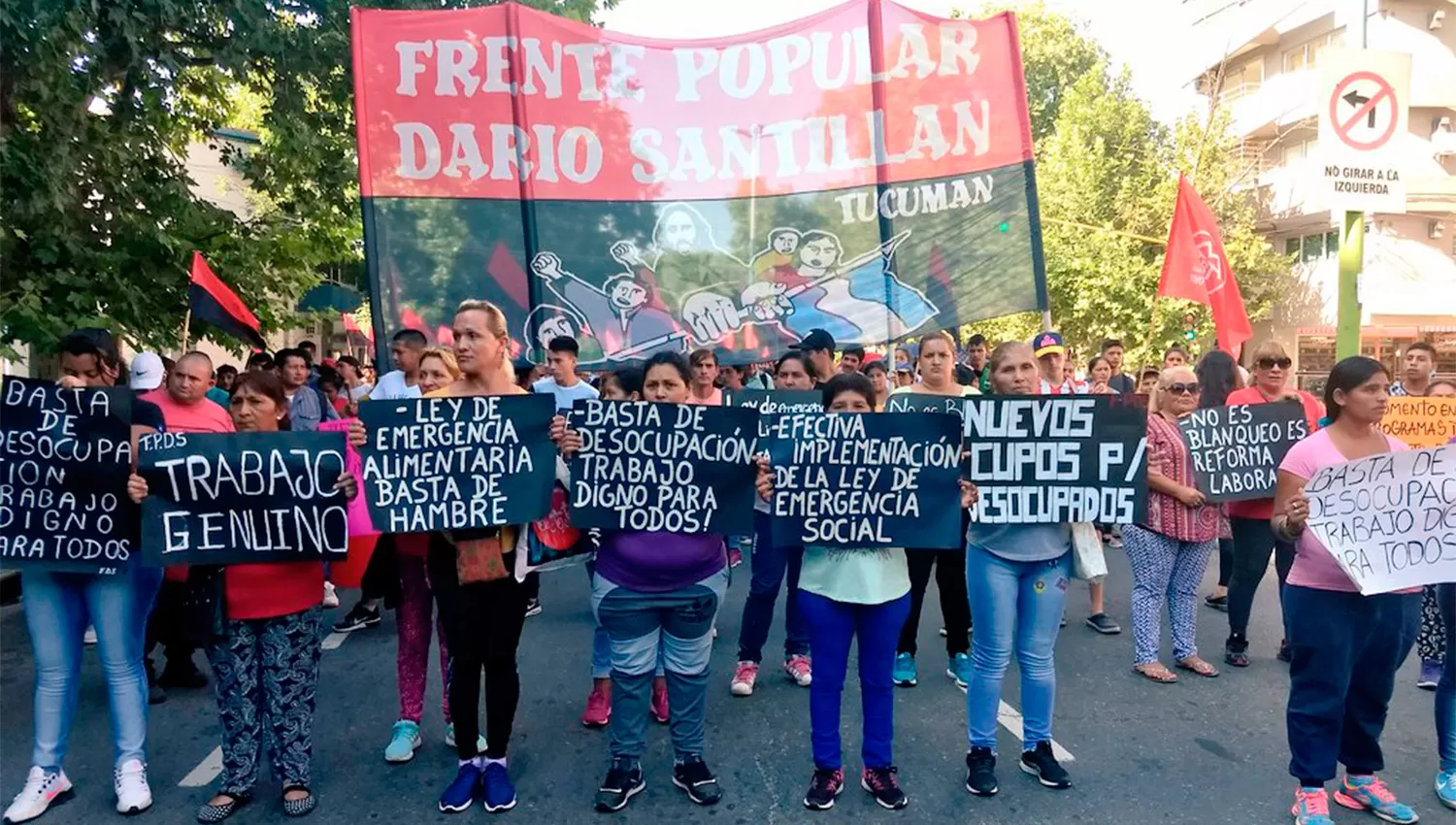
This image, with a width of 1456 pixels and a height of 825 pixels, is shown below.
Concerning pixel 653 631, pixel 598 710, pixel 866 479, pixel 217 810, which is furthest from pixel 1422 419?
pixel 217 810

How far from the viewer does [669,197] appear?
6027 millimetres

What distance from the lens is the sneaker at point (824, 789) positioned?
372 cm

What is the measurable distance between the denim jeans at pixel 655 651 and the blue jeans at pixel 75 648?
197 centimetres

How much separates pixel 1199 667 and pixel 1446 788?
63.9 inches

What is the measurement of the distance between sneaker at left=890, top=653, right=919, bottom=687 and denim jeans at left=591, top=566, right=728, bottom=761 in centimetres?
175

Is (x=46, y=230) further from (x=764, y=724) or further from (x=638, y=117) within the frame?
(x=764, y=724)

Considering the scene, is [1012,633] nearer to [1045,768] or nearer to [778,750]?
[1045,768]

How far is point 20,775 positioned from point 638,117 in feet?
16.0

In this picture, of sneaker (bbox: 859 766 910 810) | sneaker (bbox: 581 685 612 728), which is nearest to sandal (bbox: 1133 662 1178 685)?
sneaker (bbox: 859 766 910 810)

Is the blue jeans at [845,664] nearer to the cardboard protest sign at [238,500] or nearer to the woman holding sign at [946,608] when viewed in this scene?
the woman holding sign at [946,608]

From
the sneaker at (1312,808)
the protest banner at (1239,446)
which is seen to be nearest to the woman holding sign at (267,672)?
the sneaker at (1312,808)

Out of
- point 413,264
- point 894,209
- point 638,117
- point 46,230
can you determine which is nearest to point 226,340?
point 46,230

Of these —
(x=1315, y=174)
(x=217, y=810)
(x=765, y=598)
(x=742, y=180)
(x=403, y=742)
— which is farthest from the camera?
(x=1315, y=174)

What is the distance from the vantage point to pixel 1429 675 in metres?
5.27
